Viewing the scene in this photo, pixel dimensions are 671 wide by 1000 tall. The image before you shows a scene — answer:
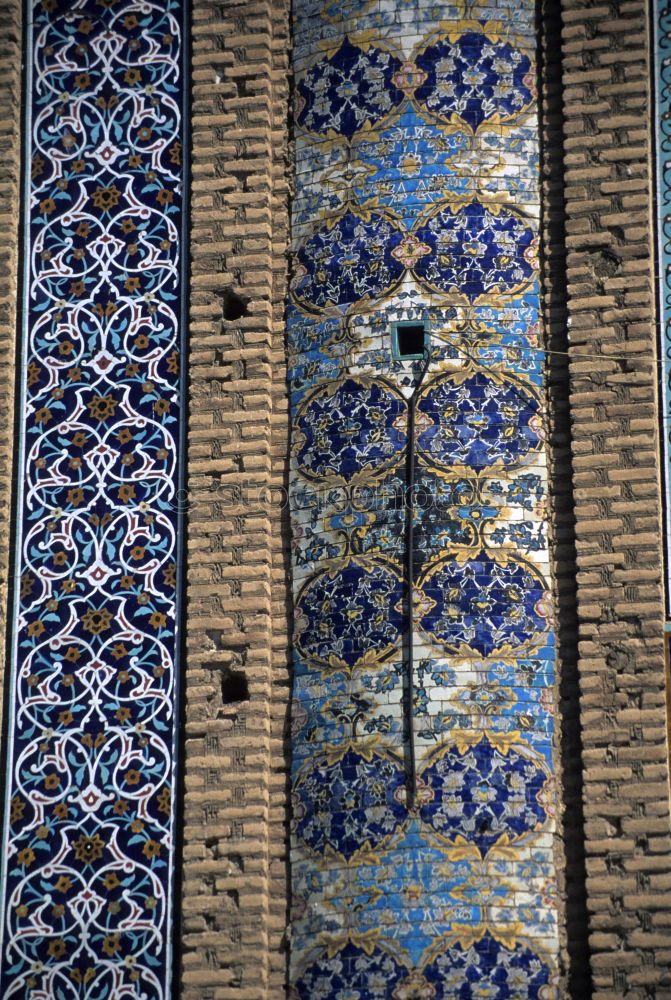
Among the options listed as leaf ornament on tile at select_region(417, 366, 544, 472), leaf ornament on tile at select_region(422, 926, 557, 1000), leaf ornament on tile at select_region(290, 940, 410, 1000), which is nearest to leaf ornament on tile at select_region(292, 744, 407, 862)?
→ leaf ornament on tile at select_region(290, 940, 410, 1000)

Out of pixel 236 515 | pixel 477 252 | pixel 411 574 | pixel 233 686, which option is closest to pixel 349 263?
pixel 477 252

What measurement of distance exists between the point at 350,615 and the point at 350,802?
908mm

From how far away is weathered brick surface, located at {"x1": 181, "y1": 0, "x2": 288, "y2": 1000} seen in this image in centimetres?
1099

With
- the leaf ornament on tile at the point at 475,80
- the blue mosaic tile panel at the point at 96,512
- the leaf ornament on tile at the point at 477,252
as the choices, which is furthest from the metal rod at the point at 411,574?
the leaf ornament on tile at the point at 475,80

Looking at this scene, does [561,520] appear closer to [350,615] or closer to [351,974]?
[350,615]

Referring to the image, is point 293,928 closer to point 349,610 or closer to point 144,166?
point 349,610

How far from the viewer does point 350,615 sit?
1128 cm

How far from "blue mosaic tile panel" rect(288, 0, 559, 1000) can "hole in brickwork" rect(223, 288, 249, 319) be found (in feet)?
0.88

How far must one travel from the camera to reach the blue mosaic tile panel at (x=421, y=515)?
10766 mm

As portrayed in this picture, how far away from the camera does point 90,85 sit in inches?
492

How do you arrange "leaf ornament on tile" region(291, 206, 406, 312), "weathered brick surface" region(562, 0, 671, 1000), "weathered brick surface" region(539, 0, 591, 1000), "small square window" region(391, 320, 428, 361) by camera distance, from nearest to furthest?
1. "weathered brick surface" region(562, 0, 671, 1000)
2. "weathered brick surface" region(539, 0, 591, 1000)
3. "small square window" region(391, 320, 428, 361)
4. "leaf ornament on tile" region(291, 206, 406, 312)

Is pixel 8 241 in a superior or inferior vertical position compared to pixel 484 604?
superior

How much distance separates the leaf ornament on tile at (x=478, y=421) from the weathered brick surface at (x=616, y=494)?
0.25 meters

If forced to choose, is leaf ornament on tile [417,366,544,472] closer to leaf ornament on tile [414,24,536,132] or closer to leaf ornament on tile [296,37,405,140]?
leaf ornament on tile [414,24,536,132]
